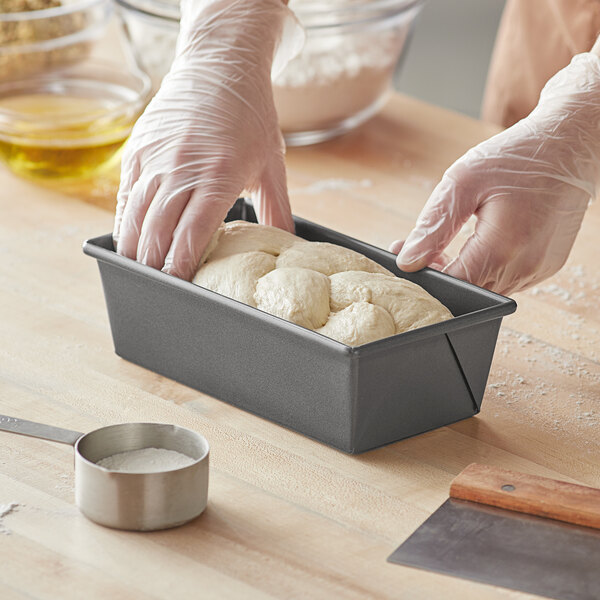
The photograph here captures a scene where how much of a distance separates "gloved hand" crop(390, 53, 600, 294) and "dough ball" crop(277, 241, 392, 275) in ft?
0.16

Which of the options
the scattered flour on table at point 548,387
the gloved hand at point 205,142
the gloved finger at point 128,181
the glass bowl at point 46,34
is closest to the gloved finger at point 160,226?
the gloved hand at point 205,142

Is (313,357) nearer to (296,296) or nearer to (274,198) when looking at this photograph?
(296,296)

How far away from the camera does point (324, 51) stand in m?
2.09

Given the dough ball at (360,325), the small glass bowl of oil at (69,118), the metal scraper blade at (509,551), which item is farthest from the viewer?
the small glass bowl of oil at (69,118)

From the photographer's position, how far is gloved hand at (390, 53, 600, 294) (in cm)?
134

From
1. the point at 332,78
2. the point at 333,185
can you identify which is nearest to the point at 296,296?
the point at 333,185

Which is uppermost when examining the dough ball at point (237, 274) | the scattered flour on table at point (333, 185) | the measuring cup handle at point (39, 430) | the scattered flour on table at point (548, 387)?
the dough ball at point (237, 274)

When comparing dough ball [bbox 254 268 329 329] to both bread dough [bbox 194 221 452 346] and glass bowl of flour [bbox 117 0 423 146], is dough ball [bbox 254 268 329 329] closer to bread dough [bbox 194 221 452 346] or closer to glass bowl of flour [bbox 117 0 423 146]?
bread dough [bbox 194 221 452 346]

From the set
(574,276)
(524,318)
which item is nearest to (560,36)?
(574,276)

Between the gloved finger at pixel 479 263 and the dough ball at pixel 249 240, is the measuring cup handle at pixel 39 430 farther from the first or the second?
the gloved finger at pixel 479 263

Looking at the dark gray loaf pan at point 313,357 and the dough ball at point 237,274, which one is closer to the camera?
the dark gray loaf pan at point 313,357

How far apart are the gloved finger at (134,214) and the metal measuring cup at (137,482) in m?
0.36

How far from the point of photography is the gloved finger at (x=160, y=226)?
1.35 m

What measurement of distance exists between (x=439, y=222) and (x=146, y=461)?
21.1 inches
